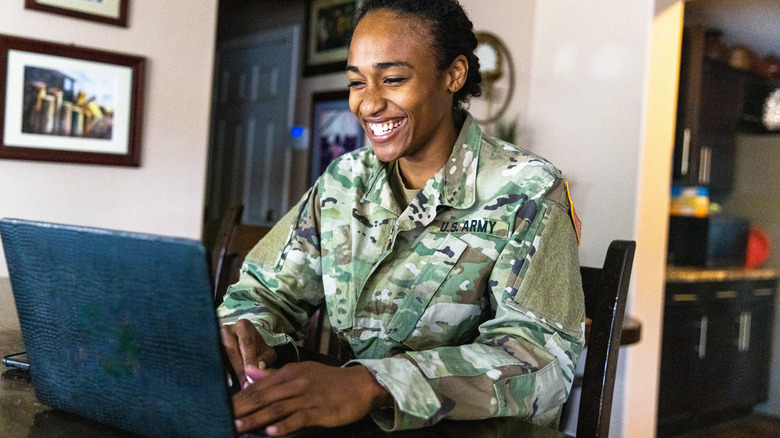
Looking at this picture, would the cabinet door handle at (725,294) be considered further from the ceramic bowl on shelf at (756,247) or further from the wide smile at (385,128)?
the wide smile at (385,128)

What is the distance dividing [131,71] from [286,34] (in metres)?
2.08

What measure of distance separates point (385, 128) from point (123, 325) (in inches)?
27.2

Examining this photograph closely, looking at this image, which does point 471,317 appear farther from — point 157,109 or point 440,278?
point 157,109

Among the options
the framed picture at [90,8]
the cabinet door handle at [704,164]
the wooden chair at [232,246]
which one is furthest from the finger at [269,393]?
the cabinet door handle at [704,164]

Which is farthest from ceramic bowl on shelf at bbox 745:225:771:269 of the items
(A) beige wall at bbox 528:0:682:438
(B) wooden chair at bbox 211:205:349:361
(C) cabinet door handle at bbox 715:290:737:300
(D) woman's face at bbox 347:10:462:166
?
(D) woman's face at bbox 347:10:462:166

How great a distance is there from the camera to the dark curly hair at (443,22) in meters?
1.16

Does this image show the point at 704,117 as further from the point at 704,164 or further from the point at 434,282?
the point at 434,282

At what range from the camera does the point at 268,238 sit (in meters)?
1.28

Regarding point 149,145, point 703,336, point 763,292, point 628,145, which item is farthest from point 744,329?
point 149,145

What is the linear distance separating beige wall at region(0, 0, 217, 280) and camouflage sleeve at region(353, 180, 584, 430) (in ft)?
6.47

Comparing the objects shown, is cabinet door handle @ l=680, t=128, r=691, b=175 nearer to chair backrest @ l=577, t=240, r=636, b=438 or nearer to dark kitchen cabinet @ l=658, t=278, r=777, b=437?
dark kitchen cabinet @ l=658, t=278, r=777, b=437

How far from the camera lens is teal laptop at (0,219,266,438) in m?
0.51

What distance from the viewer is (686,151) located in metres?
4.12

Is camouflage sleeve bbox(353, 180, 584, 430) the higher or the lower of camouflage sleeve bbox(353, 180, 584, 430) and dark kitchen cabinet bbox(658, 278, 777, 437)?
the higher
